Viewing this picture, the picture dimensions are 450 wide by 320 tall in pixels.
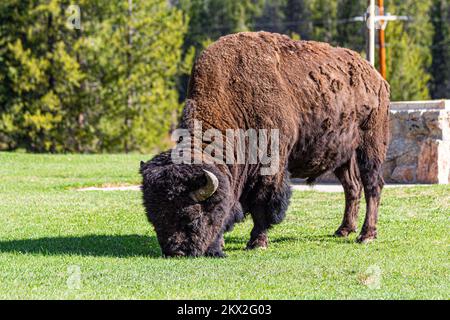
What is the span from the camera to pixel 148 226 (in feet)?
41.0

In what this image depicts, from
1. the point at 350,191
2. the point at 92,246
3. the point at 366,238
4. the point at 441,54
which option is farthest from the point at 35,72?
the point at 441,54

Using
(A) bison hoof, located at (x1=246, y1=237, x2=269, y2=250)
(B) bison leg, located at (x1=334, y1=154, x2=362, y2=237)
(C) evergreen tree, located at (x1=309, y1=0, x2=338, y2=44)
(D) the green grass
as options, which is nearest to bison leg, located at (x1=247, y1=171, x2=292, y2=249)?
(A) bison hoof, located at (x1=246, y1=237, x2=269, y2=250)

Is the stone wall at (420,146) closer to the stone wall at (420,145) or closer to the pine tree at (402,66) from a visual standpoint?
the stone wall at (420,145)

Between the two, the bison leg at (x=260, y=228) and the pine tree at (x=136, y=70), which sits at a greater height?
the bison leg at (x=260, y=228)

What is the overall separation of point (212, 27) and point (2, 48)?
27.6 meters

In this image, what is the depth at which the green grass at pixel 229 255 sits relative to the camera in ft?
25.5

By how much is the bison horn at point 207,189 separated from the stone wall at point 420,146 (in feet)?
27.2

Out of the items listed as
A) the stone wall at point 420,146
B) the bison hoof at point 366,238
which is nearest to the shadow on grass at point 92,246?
the bison hoof at point 366,238

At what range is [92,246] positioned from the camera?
34.8ft

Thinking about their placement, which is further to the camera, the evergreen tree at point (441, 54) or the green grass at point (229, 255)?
the evergreen tree at point (441, 54)

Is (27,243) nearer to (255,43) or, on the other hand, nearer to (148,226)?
(148,226)

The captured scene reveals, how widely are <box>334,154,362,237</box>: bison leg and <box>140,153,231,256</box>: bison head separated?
2971mm

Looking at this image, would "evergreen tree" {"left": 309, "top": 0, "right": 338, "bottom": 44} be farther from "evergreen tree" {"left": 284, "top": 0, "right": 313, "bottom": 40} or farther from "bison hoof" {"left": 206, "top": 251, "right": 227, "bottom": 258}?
"bison hoof" {"left": 206, "top": 251, "right": 227, "bottom": 258}
